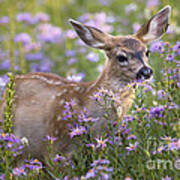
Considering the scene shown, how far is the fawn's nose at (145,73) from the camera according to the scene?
412cm

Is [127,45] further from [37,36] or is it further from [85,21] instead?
[37,36]

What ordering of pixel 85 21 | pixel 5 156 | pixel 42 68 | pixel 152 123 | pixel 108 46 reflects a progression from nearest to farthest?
1. pixel 5 156
2. pixel 152 123
3. pixel 108 46
4. pixel 42 68
5. pixel 85 21

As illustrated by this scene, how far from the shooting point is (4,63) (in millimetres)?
Answer: 7684

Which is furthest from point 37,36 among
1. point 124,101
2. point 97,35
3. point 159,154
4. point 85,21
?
point 159,154

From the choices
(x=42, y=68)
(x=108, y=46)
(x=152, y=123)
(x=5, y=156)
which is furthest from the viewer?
(x=42, y=68)

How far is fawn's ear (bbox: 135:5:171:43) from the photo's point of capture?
4858 mm

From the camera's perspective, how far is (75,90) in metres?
4.62

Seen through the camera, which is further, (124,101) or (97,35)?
(97,35)

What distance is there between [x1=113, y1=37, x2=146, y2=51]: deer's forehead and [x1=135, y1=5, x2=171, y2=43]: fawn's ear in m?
0.28

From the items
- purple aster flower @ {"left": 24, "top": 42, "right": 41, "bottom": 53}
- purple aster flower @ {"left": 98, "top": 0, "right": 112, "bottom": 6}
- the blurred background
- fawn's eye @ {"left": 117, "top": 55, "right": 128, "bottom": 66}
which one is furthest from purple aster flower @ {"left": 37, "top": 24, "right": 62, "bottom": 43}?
fawn's eye @ {"left": 117, "top": 55, "right": 128, "bottom": 66}

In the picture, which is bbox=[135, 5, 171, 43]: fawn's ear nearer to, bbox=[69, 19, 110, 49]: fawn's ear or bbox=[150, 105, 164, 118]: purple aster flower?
bbox=[69, 19, 110, 49]: fawn's ear

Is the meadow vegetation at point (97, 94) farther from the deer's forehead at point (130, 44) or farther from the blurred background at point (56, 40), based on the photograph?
the deer's forehead at point (130, 44)

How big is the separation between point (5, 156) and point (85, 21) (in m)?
5.74

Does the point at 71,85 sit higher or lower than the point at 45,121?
higher
